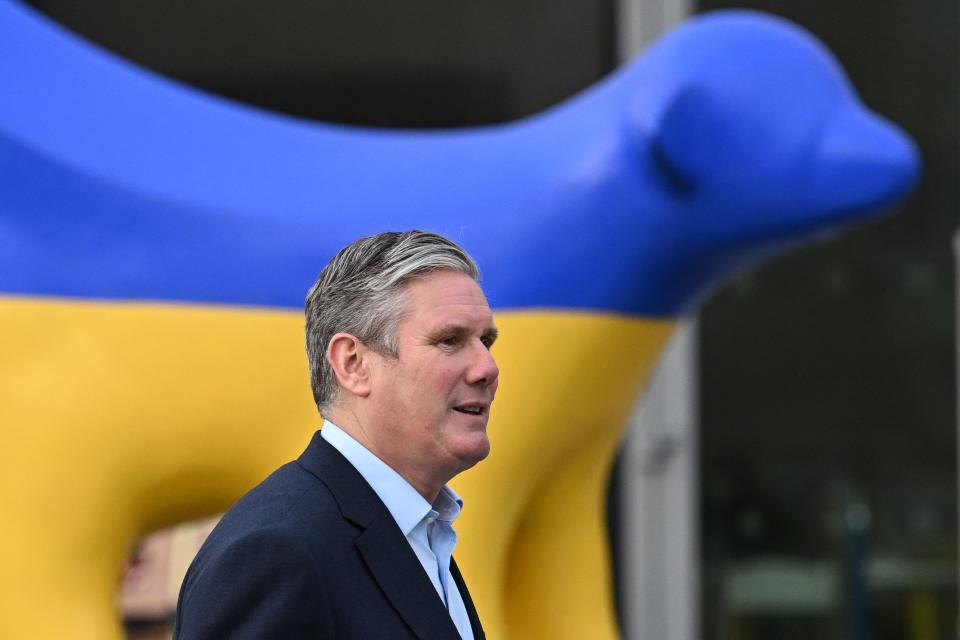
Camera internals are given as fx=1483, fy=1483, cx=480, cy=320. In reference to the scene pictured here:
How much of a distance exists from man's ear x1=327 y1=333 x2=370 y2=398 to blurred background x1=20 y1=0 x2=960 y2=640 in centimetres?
310

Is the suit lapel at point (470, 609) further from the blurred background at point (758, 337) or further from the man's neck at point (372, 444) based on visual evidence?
the blurred background at point (758, 337)

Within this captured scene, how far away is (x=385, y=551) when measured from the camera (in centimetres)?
111

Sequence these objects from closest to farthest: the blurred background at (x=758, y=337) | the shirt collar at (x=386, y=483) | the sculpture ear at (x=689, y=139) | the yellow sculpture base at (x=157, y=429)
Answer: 1. the shirt collar at (x=386, y=483)
2. the yellow sculpture base at (x=157, y=429)
3. the sculpture ear at (x=689, y=139)
4. the blurred background at (x=758, y=337)

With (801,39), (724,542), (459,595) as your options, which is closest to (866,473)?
(724,542)

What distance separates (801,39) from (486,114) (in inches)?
74.0

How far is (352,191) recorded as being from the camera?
7.54 ft

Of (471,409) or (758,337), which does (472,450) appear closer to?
(471,409)

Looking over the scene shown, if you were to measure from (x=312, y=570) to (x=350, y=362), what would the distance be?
8.2 inches

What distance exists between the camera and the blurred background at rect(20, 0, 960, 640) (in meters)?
4.25

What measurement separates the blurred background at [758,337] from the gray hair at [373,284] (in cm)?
309

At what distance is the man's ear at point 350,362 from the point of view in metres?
1.19

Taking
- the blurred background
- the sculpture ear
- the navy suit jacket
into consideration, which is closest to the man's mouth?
the navy suit jacket

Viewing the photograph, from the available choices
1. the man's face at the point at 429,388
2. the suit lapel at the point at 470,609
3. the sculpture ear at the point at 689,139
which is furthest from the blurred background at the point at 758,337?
the man's face at the point at 429,388

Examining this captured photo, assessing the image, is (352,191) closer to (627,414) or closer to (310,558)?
(627,414)
